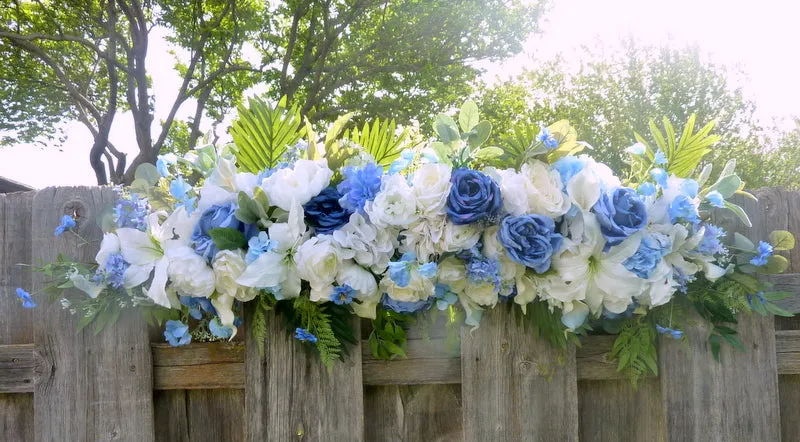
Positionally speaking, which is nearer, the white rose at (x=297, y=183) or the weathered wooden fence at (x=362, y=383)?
the white rose at (x=297, y=183)

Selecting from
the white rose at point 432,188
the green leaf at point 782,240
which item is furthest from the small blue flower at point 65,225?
the green leaf at point 782,240

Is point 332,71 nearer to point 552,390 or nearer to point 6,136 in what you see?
point 6,136

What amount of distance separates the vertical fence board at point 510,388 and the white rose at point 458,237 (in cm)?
29

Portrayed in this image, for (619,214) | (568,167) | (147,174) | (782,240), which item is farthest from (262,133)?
(782,240)

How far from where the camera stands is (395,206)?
151 centimetres

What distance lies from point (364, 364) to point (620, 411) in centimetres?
79

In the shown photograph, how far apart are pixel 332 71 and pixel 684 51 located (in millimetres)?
8656

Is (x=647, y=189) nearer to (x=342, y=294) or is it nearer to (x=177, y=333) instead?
(x=342, y=294)

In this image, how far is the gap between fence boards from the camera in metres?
1.76

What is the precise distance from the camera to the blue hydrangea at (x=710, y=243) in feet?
5.31

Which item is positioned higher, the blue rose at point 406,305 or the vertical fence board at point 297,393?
the blue rose at point 406,305

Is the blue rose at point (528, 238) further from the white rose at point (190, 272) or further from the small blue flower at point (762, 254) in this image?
the white rose at point (190, 272)

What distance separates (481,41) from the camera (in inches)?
464

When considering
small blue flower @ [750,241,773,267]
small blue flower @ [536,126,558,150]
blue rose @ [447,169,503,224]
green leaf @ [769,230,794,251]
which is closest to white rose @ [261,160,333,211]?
blue rose @ [447,169,503,224]
